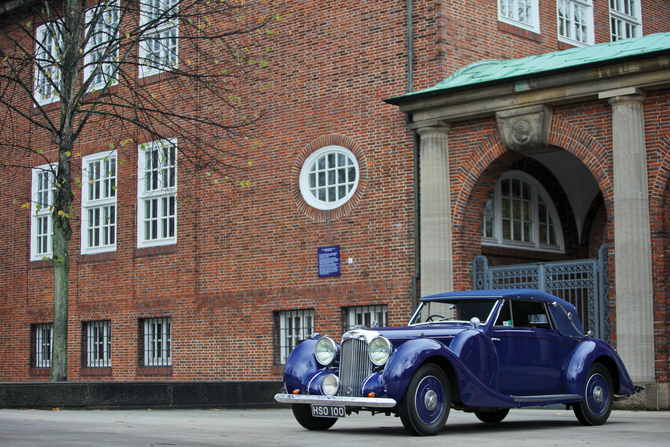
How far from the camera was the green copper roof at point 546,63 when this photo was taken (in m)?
14.6

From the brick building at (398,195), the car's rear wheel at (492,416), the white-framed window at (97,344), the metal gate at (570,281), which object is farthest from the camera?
the white-framed window at (97,344)

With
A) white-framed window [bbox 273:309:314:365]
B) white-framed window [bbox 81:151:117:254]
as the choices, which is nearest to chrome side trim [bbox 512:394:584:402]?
white-framed window [bbox 273:309:314:365]

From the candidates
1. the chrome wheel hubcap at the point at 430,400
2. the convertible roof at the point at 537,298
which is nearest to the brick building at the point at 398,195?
the convertible roof at the point at 537,298

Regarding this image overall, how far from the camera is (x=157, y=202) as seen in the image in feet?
71.4

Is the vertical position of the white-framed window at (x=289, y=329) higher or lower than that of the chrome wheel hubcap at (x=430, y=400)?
higher

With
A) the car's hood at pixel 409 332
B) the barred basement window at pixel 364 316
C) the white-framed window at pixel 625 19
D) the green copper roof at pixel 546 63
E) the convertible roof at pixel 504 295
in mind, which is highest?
the white-framed window at pixel 625 19

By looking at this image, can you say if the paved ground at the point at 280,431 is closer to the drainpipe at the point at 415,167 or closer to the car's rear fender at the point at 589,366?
the car's rear fender at the point at 589,366

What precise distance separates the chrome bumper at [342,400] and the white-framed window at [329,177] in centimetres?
919

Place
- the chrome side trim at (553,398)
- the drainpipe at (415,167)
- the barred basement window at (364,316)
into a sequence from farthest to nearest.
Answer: the barred basement window at (364,316), the drainpipe at (415,167), the chrome side trim at (553,398)

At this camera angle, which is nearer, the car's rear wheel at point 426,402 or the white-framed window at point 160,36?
the car's rear wheel at point 426,402

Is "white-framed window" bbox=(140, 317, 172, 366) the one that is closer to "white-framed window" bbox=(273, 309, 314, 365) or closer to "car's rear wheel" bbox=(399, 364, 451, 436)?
"white-framed window" bbox=(273, 309, 314, 365)

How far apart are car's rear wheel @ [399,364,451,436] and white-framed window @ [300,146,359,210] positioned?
9.43m

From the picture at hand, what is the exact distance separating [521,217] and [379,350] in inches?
395

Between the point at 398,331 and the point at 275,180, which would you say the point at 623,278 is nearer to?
the point at 398,331
